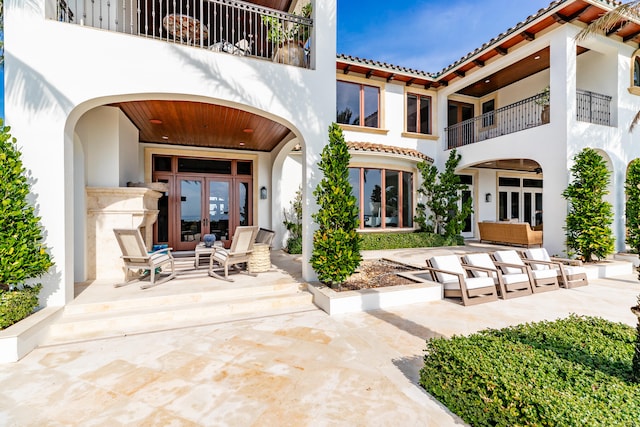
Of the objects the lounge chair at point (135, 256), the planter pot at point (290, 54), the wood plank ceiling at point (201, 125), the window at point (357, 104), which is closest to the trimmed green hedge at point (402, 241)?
the window at point (357, 104)

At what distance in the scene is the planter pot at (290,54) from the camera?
6.69 meters

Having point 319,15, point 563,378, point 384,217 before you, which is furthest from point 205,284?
point 384,217

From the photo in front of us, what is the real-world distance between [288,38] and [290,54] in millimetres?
332

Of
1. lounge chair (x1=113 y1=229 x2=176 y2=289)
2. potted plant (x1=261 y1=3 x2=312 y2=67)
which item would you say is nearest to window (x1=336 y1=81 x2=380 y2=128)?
potted plant (x1=261 y1=3 x2=312 y2=67)

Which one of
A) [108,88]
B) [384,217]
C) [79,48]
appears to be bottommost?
[384,217]

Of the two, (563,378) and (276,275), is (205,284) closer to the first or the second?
(276,275)

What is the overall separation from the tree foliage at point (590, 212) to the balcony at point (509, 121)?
10.0ft

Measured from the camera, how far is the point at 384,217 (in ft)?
41.9

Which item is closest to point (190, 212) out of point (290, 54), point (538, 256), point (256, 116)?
point (256, 116)

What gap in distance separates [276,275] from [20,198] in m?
4.65

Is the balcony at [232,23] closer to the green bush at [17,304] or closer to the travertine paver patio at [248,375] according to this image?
the green bush at [17,304]

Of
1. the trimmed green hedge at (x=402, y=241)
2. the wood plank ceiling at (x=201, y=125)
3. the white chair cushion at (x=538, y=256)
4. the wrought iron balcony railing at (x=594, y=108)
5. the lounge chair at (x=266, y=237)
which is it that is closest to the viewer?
the wood plank ceiling at (x=201, y=125)

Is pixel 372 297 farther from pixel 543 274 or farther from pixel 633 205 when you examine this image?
pixel 633 205

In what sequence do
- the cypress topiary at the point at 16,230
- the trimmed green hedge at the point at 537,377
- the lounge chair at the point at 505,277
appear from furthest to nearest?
the lounge chair at the point at 505,277 → the cypress topiary at the point at 16,230 → the trimmed green hedge at the point at 537,377
